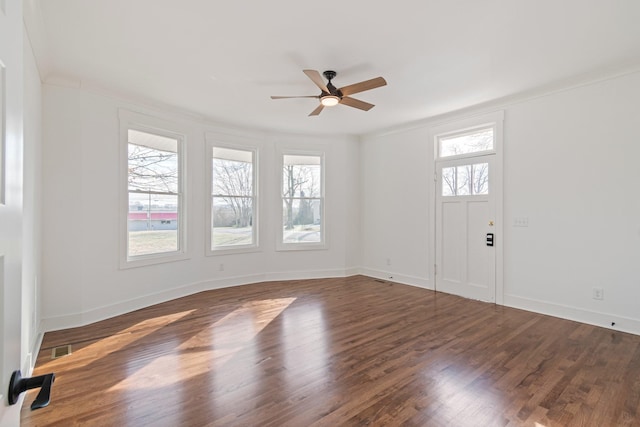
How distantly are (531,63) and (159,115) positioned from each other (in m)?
4.53

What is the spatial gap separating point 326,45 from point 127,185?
3.04m

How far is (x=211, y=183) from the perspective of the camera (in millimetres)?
5336

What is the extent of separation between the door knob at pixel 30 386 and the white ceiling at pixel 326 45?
8.20 feet

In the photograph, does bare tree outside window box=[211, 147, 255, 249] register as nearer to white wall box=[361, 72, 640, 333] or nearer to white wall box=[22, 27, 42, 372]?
white wall box=[22, 27, 42, 372]

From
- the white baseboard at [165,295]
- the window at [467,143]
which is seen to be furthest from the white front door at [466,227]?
the white baseboard at [165,295]

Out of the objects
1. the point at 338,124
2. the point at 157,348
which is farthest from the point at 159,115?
the point at 157,348

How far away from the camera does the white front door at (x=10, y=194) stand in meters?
0.68

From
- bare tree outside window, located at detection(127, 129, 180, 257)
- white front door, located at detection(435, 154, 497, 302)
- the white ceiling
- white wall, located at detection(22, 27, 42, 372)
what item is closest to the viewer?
the white ceiling

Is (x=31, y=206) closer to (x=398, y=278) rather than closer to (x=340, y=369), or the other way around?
(x=340, y=369)

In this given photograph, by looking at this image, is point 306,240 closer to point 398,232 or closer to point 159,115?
point 398,232

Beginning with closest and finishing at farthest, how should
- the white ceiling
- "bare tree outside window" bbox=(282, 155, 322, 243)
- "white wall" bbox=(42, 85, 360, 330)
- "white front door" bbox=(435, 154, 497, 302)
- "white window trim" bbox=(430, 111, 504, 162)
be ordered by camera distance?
the white ceiling < "white wall" bbox=(42, 85, 360, 330) < "white window trim" bbox=(430, 111, 504, 162) < "white front door" bbox=(435, 154, 497, 302) < "bare tree outside window" bbox=(282, 155, 322, 243)

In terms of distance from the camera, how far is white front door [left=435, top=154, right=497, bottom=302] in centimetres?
460

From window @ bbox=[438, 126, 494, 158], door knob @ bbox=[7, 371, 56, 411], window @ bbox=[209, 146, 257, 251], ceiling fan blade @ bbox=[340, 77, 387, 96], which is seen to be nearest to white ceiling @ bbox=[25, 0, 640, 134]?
ceiling fan blade @ bbox=[340, 77, 387, 96]

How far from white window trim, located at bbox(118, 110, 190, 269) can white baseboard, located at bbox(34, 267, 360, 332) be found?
1.55 feet
